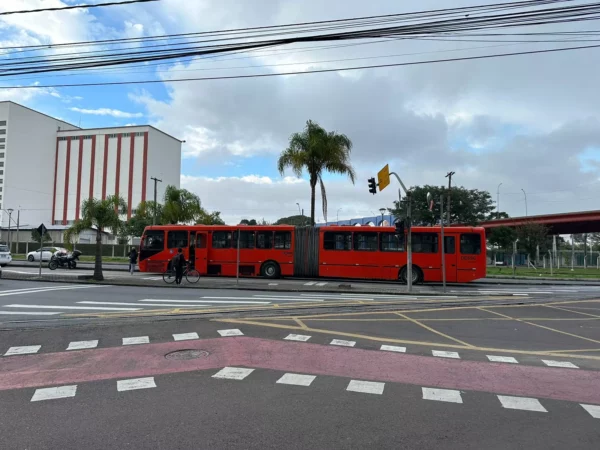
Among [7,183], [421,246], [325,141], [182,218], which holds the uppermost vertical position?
[7,183]

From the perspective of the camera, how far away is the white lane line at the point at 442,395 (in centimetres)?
537

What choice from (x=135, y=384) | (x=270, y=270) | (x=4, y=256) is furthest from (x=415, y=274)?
(x=4, y=256)

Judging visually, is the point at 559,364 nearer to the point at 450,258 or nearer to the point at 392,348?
the point at 392,348

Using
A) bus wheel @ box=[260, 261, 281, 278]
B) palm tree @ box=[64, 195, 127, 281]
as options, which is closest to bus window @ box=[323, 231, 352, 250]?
bus wheel @ box=[260, 261, 281, 278]

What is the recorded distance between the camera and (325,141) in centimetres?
2675

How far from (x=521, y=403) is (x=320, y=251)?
727 inches

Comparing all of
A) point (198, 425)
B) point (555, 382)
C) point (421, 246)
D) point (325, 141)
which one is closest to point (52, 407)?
point (198, 425)

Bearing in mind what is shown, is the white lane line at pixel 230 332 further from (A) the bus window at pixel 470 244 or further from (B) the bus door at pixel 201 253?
(B) the bus door at pixel 201 253

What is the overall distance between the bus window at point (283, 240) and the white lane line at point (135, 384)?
1799 cm

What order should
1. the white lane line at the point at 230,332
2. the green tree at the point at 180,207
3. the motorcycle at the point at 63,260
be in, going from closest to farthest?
the white lane line at the point at 230,332, the motorcycle at the point at 63,260, the green tree at the point at 180,207

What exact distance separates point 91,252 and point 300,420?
64195mm

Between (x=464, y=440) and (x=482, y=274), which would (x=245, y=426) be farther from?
(x=482, y=274)

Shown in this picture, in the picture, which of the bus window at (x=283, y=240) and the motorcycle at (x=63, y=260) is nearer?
the bus window at (x=283, y=240)

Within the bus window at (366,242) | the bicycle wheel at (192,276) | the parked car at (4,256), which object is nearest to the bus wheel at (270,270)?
the bicycle wheel at (192,276)
